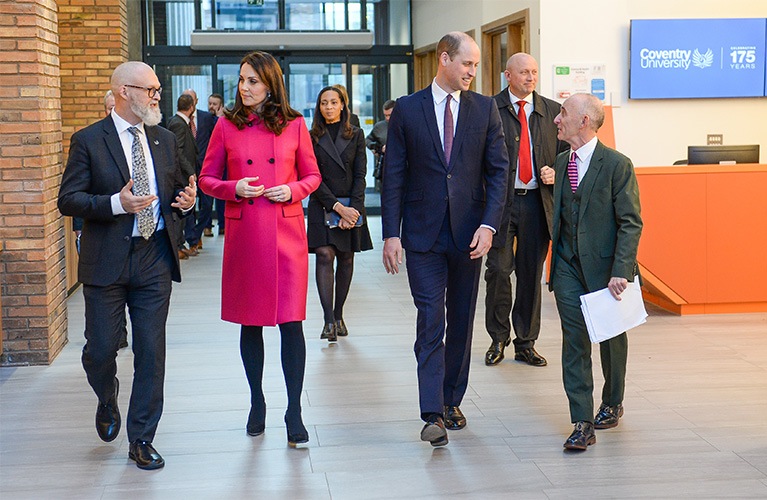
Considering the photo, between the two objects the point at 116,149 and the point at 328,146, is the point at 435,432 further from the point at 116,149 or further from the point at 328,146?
the point at 328,146

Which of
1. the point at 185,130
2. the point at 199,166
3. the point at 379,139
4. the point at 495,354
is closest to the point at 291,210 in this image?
the point at 495,354

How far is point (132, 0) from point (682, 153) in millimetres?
8538

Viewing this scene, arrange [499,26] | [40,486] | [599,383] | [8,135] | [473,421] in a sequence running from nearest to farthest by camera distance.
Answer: [40,486], [473,421], [599,383], [8,135], [499,26]

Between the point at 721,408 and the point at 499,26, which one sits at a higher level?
the point at 499,26

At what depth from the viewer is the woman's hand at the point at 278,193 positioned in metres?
3.96

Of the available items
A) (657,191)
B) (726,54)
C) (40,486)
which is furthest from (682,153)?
(40,486)

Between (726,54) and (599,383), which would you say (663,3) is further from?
(599,383)

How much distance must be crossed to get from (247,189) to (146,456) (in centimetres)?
120

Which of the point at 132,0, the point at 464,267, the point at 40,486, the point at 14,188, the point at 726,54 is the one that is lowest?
the point at 40,486

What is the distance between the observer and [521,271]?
5.55m

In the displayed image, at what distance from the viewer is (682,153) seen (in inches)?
373

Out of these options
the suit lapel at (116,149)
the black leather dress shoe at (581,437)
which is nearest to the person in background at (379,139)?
the black leather dress shoe at (581,437)

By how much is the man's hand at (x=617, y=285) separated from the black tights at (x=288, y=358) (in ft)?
4.55

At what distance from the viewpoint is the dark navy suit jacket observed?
13.4 ft
